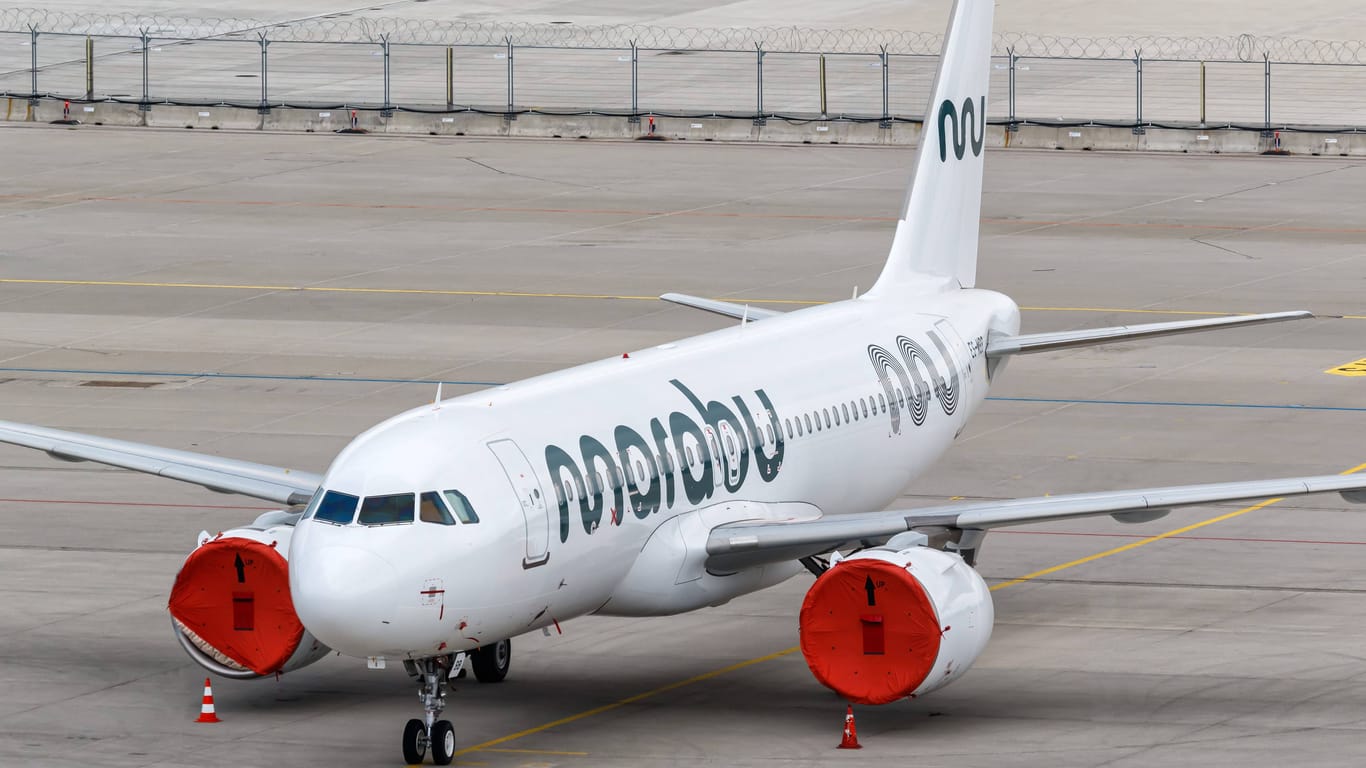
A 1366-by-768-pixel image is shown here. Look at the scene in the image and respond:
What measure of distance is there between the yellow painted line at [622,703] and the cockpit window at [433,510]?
110 inches

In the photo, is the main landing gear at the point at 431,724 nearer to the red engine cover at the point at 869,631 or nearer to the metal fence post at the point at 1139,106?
the red engine cover at the point at 869,631

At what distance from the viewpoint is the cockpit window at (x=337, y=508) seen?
2312 cm

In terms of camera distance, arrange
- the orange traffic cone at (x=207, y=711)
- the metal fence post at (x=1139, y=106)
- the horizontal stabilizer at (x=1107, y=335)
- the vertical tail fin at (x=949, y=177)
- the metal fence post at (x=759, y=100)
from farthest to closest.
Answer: the metal fence post at (x=759, y=100)
the metal fence post at (x=1139, y=106)
the vertical tail fin at (x=949, y=177)
the horizontal stabilizer at (x=1107, y=335)
the orange traffic cone at (x=207, y=711)

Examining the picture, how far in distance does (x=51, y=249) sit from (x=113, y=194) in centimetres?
899

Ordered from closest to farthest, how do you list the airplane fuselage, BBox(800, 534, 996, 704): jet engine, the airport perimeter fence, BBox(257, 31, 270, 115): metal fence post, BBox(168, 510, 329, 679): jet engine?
the airplane fuselage
BBox(800, 534, 996, 704): jet engine
BBox(168, 510, 329, 679): jet engine
the airport perimeter fence
BBox(257, 31, 270, 115): metal fence post

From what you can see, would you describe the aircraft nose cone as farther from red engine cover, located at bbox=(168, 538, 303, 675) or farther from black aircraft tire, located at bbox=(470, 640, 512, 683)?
black aircraft tire, located at bbox=(470, 640, 512, 683)

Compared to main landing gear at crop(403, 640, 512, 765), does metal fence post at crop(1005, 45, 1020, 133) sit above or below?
above

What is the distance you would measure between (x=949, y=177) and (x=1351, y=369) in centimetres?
1458

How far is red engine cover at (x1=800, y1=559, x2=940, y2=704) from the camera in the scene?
2455cm

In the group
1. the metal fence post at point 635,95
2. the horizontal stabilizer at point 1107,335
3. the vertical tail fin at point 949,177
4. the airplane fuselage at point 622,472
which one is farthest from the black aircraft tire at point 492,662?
the metal fence post at point 635,95

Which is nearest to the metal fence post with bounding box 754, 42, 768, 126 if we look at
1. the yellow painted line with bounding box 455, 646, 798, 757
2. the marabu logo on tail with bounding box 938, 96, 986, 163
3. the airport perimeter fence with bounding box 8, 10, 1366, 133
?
the airport perimeter fence with bounding box 8, 10, 1366, 133

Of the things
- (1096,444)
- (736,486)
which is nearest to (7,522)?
(736,486)

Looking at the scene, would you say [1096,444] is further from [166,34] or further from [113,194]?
[166,34]

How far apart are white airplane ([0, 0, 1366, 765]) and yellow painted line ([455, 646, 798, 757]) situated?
105 centimetres
